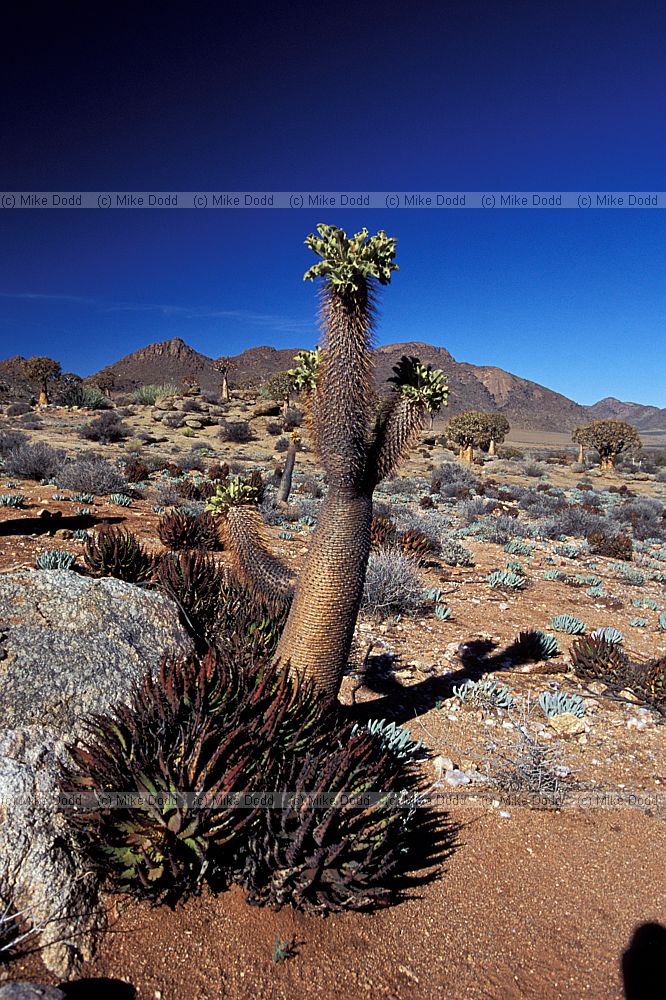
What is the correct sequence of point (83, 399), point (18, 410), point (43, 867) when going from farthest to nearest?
point (83, 399) < point (18, 410) < point (43, 867)

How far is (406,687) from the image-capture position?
18.0 feet

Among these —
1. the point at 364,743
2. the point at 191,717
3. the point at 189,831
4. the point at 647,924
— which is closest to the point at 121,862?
the point at 189,831

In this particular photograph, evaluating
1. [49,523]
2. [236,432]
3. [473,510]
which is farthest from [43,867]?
[236,432]

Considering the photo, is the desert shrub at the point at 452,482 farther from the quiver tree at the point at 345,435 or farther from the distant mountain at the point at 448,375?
the distant mountain at the point at 448,375

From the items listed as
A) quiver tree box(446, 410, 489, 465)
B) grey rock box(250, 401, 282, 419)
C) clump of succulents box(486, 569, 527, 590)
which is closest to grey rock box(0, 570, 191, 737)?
clump of succulents box(486, 569, 527, 590)

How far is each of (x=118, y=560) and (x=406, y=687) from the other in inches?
135

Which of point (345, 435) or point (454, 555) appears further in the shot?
point (454, 555)

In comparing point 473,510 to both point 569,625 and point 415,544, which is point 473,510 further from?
point 569,625

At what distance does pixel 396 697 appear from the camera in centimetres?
525

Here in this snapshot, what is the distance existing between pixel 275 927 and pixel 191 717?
1.02m

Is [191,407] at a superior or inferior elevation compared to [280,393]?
inferior

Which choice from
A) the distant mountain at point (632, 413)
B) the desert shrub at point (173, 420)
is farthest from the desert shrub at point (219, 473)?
the distant mountain at point (632, 413)

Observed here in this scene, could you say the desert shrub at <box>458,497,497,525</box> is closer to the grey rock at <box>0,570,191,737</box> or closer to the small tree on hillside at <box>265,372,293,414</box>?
the grey rock at <box>0,570,191,737</box>

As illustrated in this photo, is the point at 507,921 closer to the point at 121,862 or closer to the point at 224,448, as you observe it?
the point at 121,862
